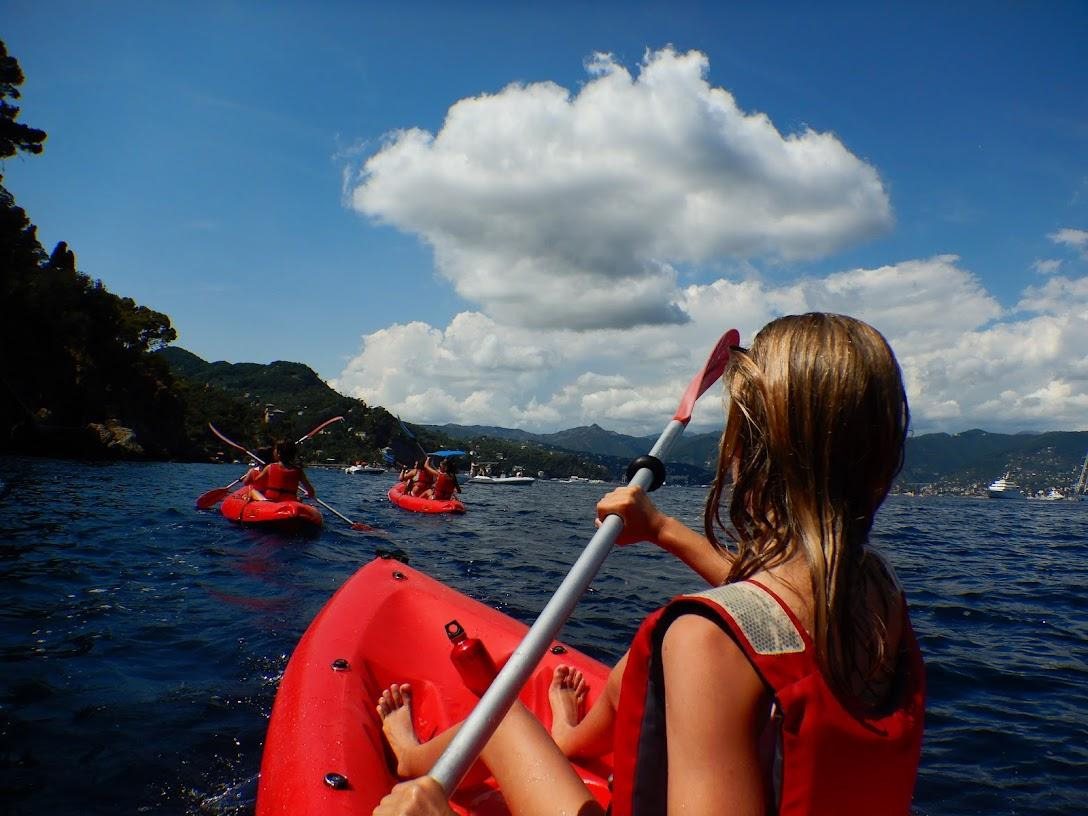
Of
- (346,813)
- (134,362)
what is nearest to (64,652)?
(346,813)

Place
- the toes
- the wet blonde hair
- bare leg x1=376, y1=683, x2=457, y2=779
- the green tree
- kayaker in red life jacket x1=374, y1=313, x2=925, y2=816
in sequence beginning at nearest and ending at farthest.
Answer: kayaker in red life jacket x1=374, y1=313, x2=925, y2=816
the wet blonde hair
bare leg x1=376, y1=683, x2=457, y2=779
the toes
the green tree

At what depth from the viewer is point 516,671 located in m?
1.81

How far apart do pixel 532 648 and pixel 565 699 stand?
155 centimetres

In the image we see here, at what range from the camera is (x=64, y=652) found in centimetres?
498

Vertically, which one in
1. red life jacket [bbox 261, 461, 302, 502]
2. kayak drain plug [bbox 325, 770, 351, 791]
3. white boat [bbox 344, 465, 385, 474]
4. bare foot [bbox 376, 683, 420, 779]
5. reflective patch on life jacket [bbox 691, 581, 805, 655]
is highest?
reflective patch on life jacket [bbox 691, 581, 805, 655]

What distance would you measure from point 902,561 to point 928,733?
8.27m

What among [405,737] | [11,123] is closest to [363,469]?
[11,123]

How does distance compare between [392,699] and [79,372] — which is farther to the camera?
[79,372]

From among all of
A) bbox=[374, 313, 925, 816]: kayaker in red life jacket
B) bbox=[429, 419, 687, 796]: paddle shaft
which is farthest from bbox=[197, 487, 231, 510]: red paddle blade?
bbox=[374, 313, 925, 816]: kayaker in red life jacket

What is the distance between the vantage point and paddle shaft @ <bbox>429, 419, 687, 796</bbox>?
1.60m

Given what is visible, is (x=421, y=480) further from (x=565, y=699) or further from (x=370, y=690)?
(x=565, y=699)

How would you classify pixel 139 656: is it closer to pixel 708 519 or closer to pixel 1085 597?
pixel 708 519

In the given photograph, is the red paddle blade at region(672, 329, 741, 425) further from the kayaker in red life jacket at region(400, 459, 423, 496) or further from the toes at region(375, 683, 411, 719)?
the kayaker in red life jacket at region(400, 459, 423, 496)

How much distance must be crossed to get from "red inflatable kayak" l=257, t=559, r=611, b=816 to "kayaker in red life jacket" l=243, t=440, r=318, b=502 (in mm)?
8150
